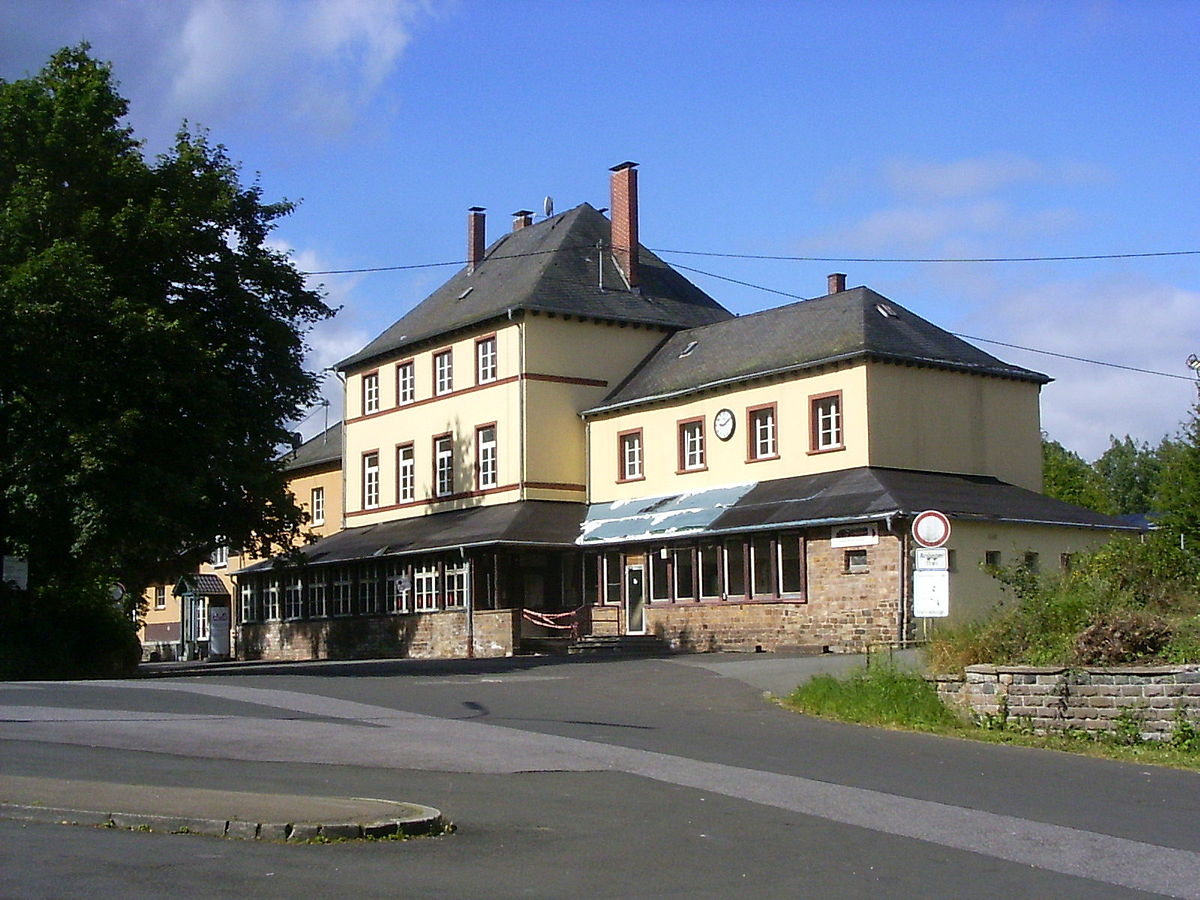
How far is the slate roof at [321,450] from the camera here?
61250mm

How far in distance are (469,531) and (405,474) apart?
26.2ft

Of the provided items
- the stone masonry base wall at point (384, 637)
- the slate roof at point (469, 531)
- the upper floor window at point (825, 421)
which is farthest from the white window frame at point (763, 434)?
the stone masonry base wall at point (384, 637)

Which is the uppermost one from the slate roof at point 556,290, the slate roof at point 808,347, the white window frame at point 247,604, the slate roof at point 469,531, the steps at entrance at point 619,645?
the slate roof at point 556,290

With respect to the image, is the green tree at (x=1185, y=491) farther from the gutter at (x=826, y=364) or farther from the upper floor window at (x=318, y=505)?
the upper floor window at (x=318, y=505)

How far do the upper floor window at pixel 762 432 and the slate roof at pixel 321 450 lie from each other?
76.2ft

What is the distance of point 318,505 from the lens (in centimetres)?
6203

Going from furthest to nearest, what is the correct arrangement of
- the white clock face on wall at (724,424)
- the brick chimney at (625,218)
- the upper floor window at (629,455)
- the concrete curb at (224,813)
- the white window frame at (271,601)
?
1. the white window frame at (271,601)
2. the brick chimney at (625,218)
3. the upper floor window at (629,455)
4. the white clock face on wall at (724,424)
5. the concrete curb at (224,813)

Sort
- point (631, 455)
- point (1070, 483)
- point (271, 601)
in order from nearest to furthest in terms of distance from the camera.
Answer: point (631, 455), point (271, 601), point (1070, 483)

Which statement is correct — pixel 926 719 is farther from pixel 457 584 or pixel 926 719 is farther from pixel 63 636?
pixel 457 584

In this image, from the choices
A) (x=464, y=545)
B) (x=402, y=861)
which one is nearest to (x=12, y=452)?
(x=464, y=545)

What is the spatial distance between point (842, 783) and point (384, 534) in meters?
38.6

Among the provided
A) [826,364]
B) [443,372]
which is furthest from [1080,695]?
[443,372]

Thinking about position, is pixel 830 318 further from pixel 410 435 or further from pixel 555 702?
pixel 555 702

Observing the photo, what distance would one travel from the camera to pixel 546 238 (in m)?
51.5
